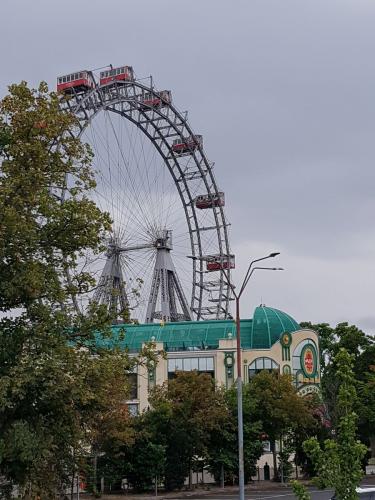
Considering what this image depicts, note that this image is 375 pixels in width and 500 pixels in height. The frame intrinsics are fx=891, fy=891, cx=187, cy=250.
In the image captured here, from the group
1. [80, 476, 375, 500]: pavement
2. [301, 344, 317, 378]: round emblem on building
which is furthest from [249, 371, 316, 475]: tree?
[301, 344, 317, 378]: round emblem on building

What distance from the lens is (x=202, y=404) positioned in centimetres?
5625

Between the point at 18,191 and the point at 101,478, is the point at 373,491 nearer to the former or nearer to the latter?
the point at 18,191

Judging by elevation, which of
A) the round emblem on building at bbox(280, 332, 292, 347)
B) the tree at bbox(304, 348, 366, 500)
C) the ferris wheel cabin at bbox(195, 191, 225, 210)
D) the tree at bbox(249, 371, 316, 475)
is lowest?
the tree at bbox(304, 348, 366, 500)

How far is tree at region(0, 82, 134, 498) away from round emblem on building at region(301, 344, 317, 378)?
5852 cm

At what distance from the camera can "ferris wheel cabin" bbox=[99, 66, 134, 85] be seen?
7653 cm

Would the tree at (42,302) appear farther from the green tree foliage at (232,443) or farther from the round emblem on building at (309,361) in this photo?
the round emblem on building at (309,361)

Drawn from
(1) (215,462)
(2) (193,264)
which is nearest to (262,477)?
(1) (215,462)

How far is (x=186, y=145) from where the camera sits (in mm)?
89000

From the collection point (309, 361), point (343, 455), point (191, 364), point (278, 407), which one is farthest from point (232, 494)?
point (343, 455)

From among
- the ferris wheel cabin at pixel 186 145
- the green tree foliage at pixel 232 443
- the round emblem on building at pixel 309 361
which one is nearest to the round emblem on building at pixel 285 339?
the round emblem on building at pixel 309 361

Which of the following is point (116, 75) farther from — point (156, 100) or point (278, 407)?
point (278, 407)

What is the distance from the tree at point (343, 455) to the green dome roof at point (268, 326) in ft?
208

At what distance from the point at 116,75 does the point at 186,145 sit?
14.0 meters

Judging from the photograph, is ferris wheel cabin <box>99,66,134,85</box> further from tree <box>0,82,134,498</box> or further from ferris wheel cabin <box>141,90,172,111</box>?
tree <box>0,82,134,498</box>
